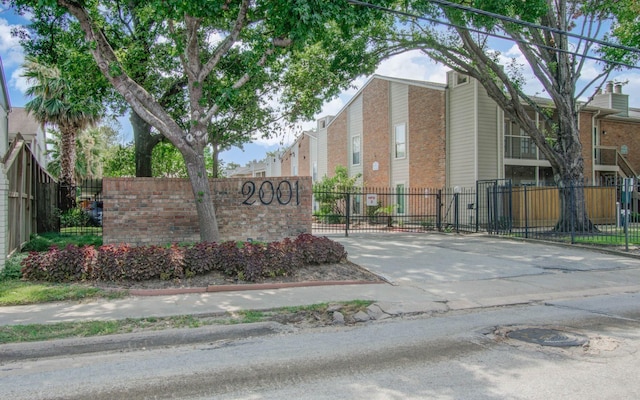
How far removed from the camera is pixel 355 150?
3031 cm

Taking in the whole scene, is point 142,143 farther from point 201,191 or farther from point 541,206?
point 541,206

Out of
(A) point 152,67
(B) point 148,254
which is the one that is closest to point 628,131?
(A) point 152,67

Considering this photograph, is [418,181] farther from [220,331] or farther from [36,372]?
[36,372]

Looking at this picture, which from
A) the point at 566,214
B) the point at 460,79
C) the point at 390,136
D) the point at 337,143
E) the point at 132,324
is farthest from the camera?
the point at 337,143

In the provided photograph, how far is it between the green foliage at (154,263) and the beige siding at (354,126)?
20577 mm

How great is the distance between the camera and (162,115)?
1074cm

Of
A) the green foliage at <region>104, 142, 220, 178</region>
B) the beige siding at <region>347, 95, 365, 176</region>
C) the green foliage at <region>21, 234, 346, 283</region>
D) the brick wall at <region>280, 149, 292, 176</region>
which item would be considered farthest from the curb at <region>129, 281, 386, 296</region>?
the brick wall at <region>280, 149, 292, 176</region>

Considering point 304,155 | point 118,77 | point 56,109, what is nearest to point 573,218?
point 118,77

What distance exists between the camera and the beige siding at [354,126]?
29.6 meters

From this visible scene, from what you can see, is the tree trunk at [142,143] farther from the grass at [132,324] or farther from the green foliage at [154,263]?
the grass at [132,324]

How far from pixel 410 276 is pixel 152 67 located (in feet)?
33.4

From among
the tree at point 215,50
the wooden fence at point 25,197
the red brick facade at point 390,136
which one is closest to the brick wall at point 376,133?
the red brick facade at point 390,136

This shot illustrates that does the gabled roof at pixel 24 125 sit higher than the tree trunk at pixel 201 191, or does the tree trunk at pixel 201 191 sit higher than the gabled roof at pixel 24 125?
the gabled roof at pixel 24 125

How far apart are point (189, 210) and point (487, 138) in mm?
14789
